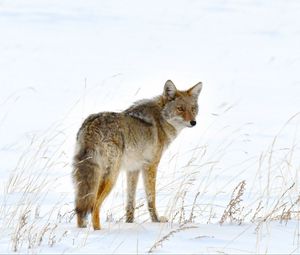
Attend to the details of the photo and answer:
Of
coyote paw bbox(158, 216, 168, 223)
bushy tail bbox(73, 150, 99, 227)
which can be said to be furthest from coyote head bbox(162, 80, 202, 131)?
bushy tail bbox(73, 150, 99, 227)

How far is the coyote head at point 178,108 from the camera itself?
7.53 m

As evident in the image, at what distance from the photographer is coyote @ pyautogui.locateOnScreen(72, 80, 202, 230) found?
603cm

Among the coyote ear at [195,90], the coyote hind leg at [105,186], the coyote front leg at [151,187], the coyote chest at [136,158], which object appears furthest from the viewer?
the coyote ear at [195,90]

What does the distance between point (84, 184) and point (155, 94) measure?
27.1ft

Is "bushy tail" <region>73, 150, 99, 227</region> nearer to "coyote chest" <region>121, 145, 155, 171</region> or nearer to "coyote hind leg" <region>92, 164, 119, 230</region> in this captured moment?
"coyote hind leg" <region>92, 164, 119, 230</region>

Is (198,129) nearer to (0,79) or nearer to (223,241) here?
(0,79)

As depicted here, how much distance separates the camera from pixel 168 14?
2455 centimetres

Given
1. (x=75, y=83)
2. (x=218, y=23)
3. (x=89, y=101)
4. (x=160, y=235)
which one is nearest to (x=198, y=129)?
(x=89, y=101)

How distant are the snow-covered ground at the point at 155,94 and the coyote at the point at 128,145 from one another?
0.72 feet

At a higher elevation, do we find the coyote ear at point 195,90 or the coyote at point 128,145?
the coyote ear at point 195,90

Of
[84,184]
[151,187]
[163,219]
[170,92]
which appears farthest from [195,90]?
[84,184]

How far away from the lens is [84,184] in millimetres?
5980

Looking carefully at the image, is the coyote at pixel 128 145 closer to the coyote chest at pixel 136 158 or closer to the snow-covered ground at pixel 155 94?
the coyote chest at pixel 136 158

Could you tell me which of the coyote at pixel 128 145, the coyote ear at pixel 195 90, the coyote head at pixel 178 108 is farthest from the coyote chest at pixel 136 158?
the coyote ear at pixel 195 90
